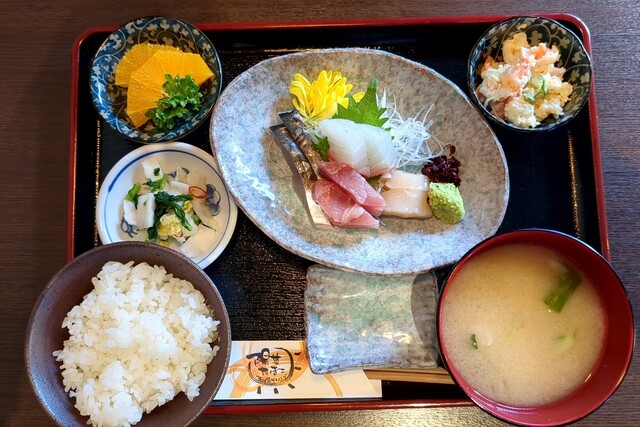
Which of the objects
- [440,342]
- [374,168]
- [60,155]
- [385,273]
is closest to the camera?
[440,342]

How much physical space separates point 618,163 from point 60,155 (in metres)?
2.39

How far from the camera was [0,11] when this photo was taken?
91.8 inches

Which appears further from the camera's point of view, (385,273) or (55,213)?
(55,213)

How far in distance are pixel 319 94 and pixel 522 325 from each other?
3.77ft

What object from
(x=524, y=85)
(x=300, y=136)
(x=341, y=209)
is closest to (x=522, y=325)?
(x=341, y=209)

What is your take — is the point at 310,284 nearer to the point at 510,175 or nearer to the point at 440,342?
the point at 440,342

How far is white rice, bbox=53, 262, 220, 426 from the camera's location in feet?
5.60

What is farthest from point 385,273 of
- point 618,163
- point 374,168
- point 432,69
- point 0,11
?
point 0,11

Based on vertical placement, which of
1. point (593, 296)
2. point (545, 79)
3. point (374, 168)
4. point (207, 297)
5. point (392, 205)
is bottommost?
point (207, 297)

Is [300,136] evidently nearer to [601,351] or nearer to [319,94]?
[319,94]

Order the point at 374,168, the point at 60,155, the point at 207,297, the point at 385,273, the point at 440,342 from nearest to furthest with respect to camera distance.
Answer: the point at 440,342, the point at 207,297, the point at 385,273, the point at 374,168, the point at 60,155

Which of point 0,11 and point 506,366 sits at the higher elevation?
point 0,11

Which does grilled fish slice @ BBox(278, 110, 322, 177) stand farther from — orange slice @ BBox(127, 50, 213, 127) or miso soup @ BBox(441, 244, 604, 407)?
miso soup @ BBox(441, 244, 604, 407)

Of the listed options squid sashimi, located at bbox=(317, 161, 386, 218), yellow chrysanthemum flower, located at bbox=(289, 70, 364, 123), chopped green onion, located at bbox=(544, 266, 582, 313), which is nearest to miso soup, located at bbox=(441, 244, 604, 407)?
chopped green onion, located at bbox=(544, 266, 582, 313)
